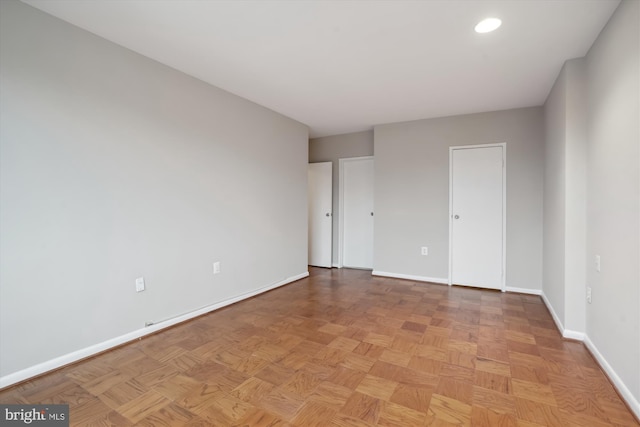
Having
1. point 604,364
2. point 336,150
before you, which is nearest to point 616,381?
point 604,364

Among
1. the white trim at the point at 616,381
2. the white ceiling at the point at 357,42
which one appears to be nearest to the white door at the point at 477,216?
the white ceiling at the point at 357,42

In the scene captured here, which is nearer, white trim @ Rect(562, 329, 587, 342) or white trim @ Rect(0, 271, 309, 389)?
white trim @ Rect(0, 271, 309, 389)

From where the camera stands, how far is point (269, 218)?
150 inches

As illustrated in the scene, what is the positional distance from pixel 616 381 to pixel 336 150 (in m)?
4.26

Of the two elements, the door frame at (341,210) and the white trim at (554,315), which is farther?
the door frame at (341,210)

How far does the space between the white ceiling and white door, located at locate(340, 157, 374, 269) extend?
177 centimetres

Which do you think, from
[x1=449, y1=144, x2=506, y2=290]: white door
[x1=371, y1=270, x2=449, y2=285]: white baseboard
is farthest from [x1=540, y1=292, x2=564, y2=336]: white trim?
[x1=371, y1=270, x2=449, y2=285]: white baseboard

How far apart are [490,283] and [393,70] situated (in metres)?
2.98

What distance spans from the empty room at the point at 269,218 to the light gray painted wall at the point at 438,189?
0.04 metres

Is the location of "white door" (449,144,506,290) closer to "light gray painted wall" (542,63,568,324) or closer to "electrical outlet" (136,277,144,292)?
"light gray painted wall" (542,63,568,324)

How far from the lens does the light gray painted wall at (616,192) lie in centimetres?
158

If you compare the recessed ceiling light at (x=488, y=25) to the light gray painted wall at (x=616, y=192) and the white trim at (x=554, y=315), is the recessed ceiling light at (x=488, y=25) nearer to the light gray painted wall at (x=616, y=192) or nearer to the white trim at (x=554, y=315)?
the light gray painted wall at (x=616, y=192)

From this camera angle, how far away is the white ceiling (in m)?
1.82

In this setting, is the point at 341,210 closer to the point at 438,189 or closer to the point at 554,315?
the point at 438,189
